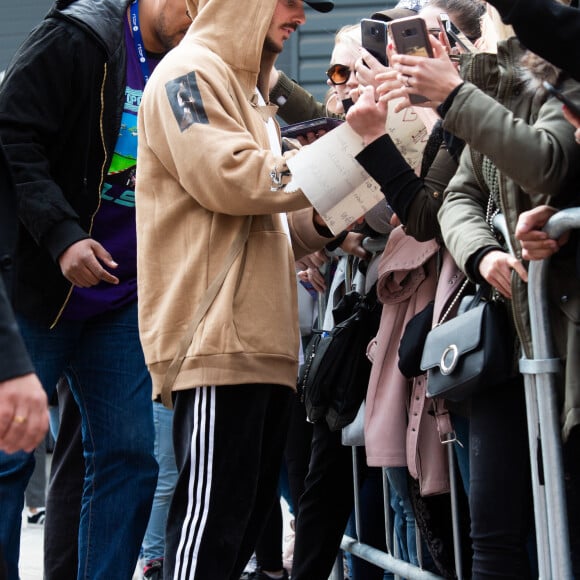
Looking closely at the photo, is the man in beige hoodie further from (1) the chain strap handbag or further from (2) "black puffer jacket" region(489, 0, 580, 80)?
(2) "black puffer jacket" region(489, 0, 580, 80)

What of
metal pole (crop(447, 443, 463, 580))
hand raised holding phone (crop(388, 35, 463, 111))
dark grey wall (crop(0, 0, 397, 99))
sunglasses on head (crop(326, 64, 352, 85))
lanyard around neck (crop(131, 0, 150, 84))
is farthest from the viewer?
dark grey wall (crop(0, 0, 397, 99))

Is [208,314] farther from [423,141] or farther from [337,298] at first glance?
[337,298]

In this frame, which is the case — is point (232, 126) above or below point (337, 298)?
above

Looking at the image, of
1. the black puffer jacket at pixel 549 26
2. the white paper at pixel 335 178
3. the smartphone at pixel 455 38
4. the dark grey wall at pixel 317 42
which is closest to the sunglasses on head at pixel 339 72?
the smartphone at pixel 455 38

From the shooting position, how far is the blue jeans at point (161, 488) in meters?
4.62

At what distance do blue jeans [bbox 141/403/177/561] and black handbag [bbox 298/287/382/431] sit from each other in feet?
3.45

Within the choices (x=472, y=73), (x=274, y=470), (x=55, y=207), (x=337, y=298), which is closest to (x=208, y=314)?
(x=274, y=470)

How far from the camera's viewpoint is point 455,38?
3.29 meters

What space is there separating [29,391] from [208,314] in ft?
3.41

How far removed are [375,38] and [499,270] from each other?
1034mm

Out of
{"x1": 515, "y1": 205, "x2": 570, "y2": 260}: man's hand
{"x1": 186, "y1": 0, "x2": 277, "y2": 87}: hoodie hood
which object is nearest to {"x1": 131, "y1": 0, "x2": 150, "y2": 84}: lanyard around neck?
{"x1": 186, "y1": 0, "x2": 277, "y2": 87}: hoodie hood

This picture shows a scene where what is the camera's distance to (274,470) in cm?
321

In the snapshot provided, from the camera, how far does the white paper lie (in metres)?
3.03

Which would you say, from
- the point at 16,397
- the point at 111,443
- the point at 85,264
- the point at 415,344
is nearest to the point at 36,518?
the point at 111,443
